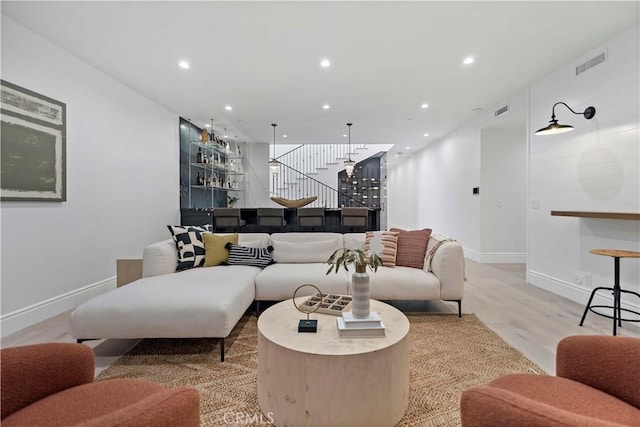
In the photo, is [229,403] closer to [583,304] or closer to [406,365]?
[406,365]

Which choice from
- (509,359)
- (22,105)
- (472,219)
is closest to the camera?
(509,359)

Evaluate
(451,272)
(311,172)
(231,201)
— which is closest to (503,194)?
(451,272)

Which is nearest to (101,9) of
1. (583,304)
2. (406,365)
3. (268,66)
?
(268,66)

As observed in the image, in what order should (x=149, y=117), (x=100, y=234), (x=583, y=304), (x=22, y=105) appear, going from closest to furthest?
1. (x=22, y=105)
2. (x=583, y=304)
3. (x=100, y=234)
4. (x=149, y=117)

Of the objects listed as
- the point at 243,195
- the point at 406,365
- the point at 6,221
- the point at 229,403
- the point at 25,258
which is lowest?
the point at 229,403

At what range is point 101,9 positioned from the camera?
8.66 ft

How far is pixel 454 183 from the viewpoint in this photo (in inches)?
278

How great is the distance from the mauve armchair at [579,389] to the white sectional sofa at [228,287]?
175cm

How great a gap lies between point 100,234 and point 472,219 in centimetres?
633

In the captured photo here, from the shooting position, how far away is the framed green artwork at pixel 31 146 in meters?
2.72

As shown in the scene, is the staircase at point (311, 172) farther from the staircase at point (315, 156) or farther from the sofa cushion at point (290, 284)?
the sofa cushion at point (290, 284)

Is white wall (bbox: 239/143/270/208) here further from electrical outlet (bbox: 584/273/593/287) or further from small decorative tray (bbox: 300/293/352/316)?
electrical outlet (bbox: 584/273/593/287)

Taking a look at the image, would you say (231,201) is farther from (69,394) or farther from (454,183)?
(69,394)

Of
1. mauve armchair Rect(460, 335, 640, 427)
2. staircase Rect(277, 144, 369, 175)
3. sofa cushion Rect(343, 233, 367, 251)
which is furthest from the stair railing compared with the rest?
mauve armchair Rect(460, 335, 640, 427)
